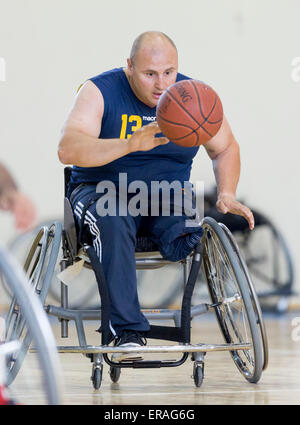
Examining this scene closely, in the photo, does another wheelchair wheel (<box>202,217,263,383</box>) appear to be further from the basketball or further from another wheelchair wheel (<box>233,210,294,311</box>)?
another wheelchair wheel (<box>233,210,294,311</box>)

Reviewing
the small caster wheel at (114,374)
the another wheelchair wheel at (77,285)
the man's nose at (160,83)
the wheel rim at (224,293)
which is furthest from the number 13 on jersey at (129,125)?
the another wheelchair wheel at (77,285)

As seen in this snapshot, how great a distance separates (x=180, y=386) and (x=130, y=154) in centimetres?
70

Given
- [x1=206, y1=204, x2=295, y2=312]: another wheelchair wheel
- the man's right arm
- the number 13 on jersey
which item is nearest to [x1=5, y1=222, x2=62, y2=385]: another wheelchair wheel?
the man's right arm

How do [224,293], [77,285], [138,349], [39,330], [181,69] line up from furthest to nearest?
[181,69], [77,285], [224,293], [138,349], [39,330]

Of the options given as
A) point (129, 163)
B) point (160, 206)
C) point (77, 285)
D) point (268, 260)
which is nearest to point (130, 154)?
point (129, 163)

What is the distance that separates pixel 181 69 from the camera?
600 centimetres

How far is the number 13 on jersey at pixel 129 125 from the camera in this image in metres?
2.44

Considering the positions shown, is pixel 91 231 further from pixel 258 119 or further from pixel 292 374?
pixel 258 119

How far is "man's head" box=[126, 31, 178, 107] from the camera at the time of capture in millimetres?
2389

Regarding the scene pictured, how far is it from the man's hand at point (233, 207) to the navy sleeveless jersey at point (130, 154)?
0.14 m

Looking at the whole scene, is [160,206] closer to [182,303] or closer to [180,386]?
[182,303]

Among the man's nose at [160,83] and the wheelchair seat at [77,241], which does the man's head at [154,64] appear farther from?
the wheelchair seat at [77,241]

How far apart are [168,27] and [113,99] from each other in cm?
370

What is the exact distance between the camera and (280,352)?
Answer: 137 inches
